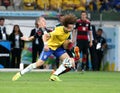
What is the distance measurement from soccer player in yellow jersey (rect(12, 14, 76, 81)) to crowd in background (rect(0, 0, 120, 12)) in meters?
11.3

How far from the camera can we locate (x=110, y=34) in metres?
26.3

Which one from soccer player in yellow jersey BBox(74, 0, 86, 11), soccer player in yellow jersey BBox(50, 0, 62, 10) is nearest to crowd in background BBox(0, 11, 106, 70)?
soccer player in yellow jersey BBox(50, 0, 62, 10)

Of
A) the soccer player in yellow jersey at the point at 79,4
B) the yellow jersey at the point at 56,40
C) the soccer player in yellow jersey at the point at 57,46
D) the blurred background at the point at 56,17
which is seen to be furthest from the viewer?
the soccer player in yellow jersey at the point at 79,4

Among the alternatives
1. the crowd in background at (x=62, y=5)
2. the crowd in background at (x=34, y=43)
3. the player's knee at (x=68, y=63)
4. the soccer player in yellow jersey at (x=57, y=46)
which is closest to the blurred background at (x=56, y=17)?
the crowd in background at (x=62, y=5)

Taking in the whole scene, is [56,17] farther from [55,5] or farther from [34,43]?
[34,43]

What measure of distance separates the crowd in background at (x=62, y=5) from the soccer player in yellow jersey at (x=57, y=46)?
11.3 metres

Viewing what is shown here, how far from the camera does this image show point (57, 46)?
53.1 ft

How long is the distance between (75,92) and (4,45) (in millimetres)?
13728

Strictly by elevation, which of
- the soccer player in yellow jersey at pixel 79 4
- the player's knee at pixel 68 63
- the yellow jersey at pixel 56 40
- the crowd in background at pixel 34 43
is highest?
the yellow jersey at pixel 56 40

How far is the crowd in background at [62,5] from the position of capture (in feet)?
90.9

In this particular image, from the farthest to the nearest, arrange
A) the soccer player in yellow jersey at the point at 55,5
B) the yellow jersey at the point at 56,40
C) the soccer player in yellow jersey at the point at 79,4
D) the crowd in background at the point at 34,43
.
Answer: the soccer player in yellow jersey at the point at 79,4 < the soccer player in yellow jersey at the point at 55,5 < the crowd in background at the point at 34,43 < the yellow jersey at the point at 56,40

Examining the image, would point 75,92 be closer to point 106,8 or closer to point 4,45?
point 4,45

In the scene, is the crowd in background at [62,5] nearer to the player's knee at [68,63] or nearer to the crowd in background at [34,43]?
the crowd in background at [34,43]

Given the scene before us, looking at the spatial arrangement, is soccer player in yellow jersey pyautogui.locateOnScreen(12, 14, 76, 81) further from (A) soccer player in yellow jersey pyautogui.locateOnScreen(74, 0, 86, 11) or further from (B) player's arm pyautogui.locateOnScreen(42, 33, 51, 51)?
(A) soccer player in yellow jersey pyautogui.locateOnScreen(74, 0, 86, 11)
